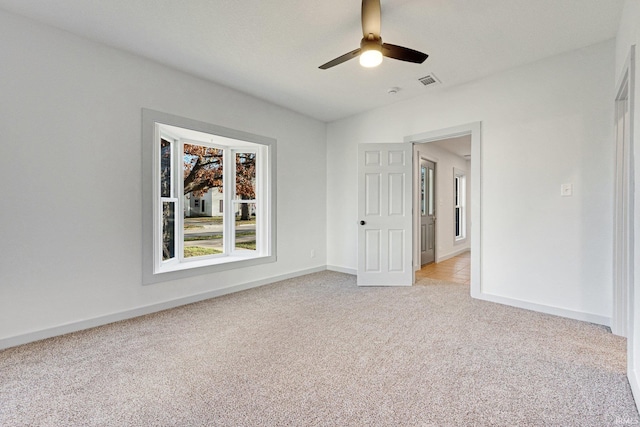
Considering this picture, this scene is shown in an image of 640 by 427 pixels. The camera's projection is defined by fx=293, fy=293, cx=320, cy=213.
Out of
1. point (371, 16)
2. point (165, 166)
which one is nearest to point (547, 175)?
point (371, 16)

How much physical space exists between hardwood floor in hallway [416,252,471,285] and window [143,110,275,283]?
2689 millimetres

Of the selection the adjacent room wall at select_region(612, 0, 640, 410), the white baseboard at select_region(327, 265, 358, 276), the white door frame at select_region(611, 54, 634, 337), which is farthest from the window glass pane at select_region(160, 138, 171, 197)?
the white door frame at select_region(611, 54, 634, 337)

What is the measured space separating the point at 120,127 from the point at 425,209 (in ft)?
17.2

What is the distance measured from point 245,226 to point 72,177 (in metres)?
2.22

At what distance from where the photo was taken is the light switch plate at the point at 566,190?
2.94 meters

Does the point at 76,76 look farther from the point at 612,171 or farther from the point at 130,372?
the point at 612,171

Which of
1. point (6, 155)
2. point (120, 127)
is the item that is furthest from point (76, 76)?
point (6, 155)

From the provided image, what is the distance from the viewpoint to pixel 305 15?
239cm

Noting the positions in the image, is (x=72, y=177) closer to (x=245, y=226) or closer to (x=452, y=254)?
(x=245, y=226)

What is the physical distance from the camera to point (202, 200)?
413 cm

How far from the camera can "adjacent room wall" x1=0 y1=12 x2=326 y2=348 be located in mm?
2357

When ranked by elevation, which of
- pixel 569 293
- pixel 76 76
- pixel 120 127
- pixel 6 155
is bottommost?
pixel 569 293

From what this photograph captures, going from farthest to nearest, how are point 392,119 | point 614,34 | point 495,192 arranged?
point 392,119
point 495,192
point 614,34

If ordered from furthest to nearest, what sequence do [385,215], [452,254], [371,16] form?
1. [452,254]
2. [385,215]
3. [371,16]
